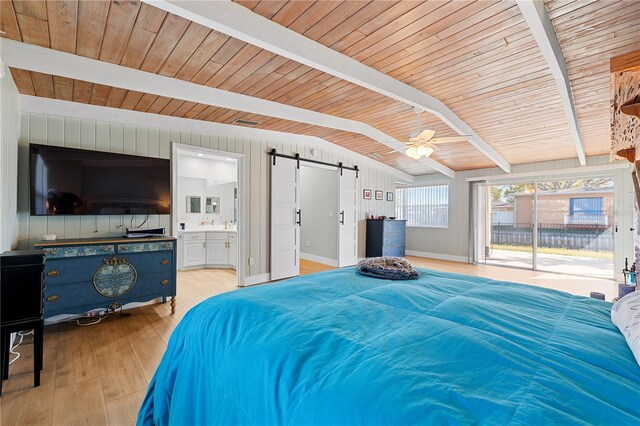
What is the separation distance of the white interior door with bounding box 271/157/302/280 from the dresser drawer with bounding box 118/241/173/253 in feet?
6.35

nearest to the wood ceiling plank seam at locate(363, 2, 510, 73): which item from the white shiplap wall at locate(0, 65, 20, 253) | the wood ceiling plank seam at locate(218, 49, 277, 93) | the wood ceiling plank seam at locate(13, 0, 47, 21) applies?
the wood ceiling plank seam at locate(218, 49, 277, 93)

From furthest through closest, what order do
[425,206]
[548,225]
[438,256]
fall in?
[425,206] < [438,256] < [548,225]

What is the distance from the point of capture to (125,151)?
3566mm

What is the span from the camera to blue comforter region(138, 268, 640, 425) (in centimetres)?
71

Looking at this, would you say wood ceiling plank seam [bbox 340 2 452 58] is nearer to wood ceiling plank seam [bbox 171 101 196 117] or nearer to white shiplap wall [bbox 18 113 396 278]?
wood ceiling plank seam [bbox 171 101 196 117]

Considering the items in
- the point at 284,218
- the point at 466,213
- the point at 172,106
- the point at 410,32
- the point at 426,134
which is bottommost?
the point at 284,218

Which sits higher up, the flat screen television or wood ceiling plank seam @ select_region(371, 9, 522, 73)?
wood ceiling plank seam @ select_region(371, 9, 522, 73)

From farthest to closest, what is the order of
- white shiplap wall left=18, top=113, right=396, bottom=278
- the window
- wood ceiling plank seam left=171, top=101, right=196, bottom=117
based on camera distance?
1. the window
2. wood ceiling plank seam left=171, top=101, right=196, bottom=117
3. white shiplap wall left=18, top=113, right=396, bottom=278

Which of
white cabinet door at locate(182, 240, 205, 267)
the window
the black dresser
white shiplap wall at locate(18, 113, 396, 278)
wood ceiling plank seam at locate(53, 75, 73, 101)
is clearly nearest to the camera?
wood ceiling plank seam at locate(53, 75, 73, 101)

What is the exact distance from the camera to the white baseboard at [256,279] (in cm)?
470

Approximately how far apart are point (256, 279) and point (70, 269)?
2.52 m

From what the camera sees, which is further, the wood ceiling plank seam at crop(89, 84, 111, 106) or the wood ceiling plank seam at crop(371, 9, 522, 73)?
the wood ceiling plank seam at crop(89, 84, 111, 106)

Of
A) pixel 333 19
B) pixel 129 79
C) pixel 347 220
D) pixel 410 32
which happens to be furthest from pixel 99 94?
pixel 347 220

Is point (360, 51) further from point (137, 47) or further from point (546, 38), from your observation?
point (137, 47)
